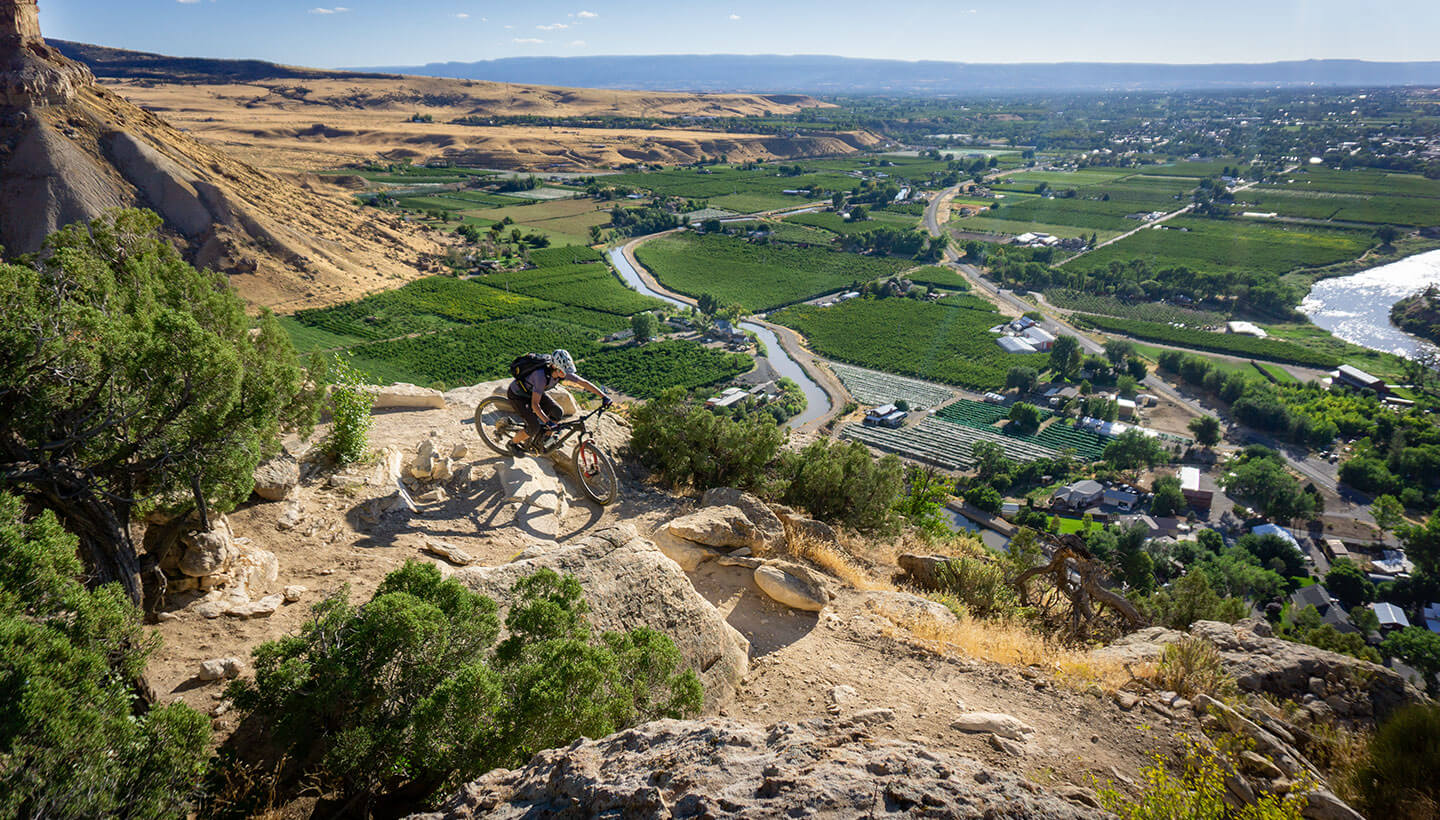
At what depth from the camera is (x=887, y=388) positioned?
64.7m

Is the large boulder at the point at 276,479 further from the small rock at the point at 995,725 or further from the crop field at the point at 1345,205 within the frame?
the crop field at the point at 1345,205

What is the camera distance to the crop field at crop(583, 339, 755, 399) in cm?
5816

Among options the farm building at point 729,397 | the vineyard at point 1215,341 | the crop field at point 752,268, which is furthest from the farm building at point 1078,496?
the crop field at point 752,268

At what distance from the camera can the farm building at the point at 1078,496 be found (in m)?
46.9

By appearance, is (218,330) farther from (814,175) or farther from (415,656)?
(814,175)

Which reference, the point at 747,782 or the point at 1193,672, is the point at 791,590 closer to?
the point at 1193,672

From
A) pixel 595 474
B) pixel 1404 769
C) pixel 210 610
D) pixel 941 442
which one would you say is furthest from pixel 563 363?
pixel 941 442

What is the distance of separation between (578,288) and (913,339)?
37451 mm

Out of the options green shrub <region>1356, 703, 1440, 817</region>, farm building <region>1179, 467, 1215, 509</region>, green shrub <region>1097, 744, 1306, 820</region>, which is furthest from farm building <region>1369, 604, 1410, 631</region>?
green shrub <region>1097, 744, 1306, 820</region>

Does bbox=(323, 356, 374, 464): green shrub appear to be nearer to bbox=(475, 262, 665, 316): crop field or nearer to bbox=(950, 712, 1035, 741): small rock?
bbox=(950, 712, 1035, 741): small rock

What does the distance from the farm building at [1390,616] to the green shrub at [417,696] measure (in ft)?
150

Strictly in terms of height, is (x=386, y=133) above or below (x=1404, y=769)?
above

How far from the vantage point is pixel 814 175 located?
15850cm

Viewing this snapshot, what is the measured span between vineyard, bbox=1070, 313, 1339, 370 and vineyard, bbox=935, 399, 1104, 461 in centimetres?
2419
